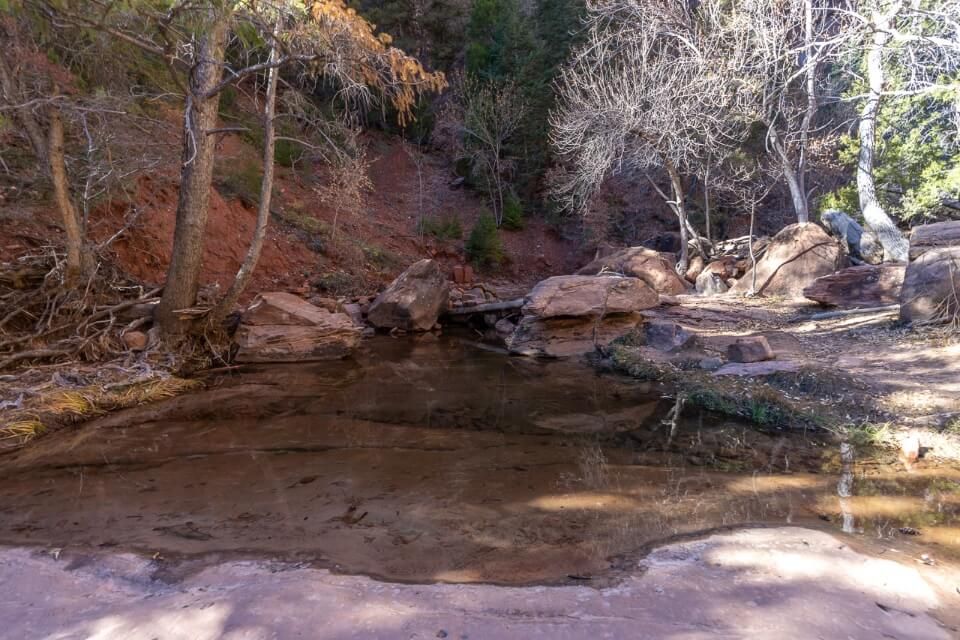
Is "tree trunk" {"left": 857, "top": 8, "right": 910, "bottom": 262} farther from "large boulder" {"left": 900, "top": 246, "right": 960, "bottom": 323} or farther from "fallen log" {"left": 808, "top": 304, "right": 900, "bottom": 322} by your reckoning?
"large boulder" {"left": 900, "top": 246, "right": 960, "bottom": 323}

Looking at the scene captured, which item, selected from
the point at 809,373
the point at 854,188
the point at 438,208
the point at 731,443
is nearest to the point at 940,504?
the point at 731,443

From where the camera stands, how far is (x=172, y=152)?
11.6 metres

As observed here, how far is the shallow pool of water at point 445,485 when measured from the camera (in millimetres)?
3729

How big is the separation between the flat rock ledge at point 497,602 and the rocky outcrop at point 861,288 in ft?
28.4

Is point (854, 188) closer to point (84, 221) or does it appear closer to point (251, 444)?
point (251, 444)

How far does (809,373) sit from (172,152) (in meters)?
11.7

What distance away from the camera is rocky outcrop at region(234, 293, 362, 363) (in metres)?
9.38

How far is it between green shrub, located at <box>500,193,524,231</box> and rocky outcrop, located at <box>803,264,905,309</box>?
13.5 m

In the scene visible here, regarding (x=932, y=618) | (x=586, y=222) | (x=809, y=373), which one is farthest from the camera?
(x=586, y=222)

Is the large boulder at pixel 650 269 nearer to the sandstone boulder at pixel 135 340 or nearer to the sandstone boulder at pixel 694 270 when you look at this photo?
the sandstone boulder at pixel 694 270

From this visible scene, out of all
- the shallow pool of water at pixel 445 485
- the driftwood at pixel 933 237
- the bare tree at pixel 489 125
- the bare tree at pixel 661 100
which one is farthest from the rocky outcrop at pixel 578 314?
the bare tree at pixel 489 125

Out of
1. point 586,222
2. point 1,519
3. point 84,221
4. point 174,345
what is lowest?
point 1,519

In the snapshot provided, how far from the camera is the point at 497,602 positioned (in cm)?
295

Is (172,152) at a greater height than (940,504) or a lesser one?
greater
